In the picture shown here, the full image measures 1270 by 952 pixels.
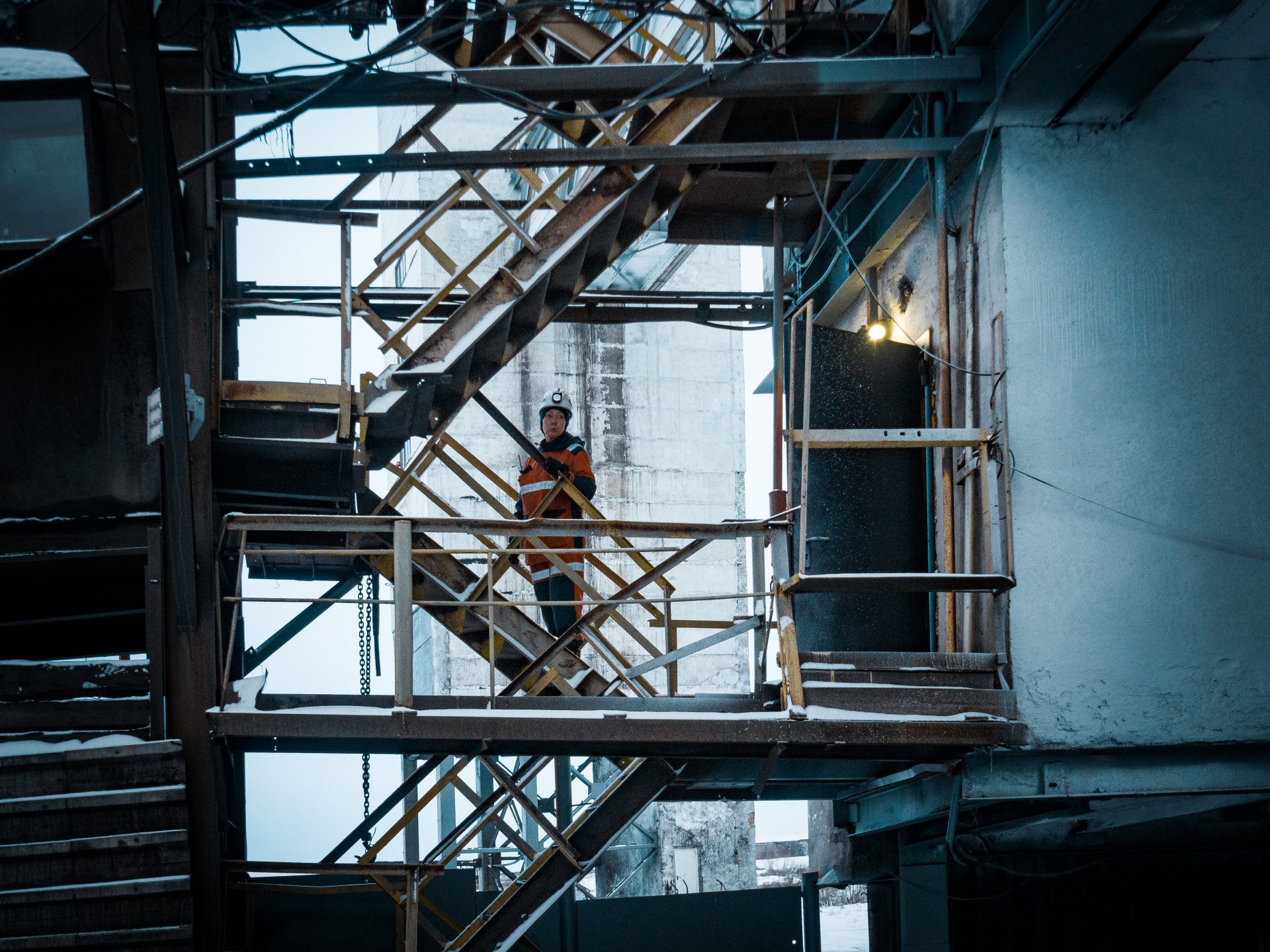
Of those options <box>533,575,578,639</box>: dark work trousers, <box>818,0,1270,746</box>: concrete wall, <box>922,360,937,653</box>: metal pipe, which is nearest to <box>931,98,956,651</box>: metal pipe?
<box>922,360,937,653</box>: metal pipe

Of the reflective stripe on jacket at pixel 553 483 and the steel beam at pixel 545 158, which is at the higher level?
the steel beam at pixel 545 158

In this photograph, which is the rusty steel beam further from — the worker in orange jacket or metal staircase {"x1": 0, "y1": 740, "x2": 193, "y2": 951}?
the worker in orange jacket

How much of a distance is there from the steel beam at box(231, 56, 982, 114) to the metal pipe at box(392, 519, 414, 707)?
3.05m

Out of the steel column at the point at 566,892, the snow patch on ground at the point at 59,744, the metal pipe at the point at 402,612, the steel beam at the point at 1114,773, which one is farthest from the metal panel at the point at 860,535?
the snow patch on ground at the point at 59,744

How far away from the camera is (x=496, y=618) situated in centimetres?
1081

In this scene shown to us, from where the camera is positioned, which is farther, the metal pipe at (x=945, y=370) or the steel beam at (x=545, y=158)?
the metal pipe at (x=945, y=370)

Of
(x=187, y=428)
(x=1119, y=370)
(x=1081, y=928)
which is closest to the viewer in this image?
(x=187, y=428)

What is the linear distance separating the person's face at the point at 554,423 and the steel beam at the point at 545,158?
9.87 ft

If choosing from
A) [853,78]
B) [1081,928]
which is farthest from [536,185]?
[1081,928]

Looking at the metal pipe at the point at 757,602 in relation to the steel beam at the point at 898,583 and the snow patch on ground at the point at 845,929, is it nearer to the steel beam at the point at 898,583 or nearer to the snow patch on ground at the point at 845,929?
the steel beam at the point at 898,583

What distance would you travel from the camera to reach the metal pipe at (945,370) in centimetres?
974

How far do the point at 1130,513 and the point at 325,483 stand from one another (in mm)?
5782

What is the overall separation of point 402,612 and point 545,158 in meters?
3.30

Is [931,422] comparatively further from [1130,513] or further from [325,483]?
[325,483]
